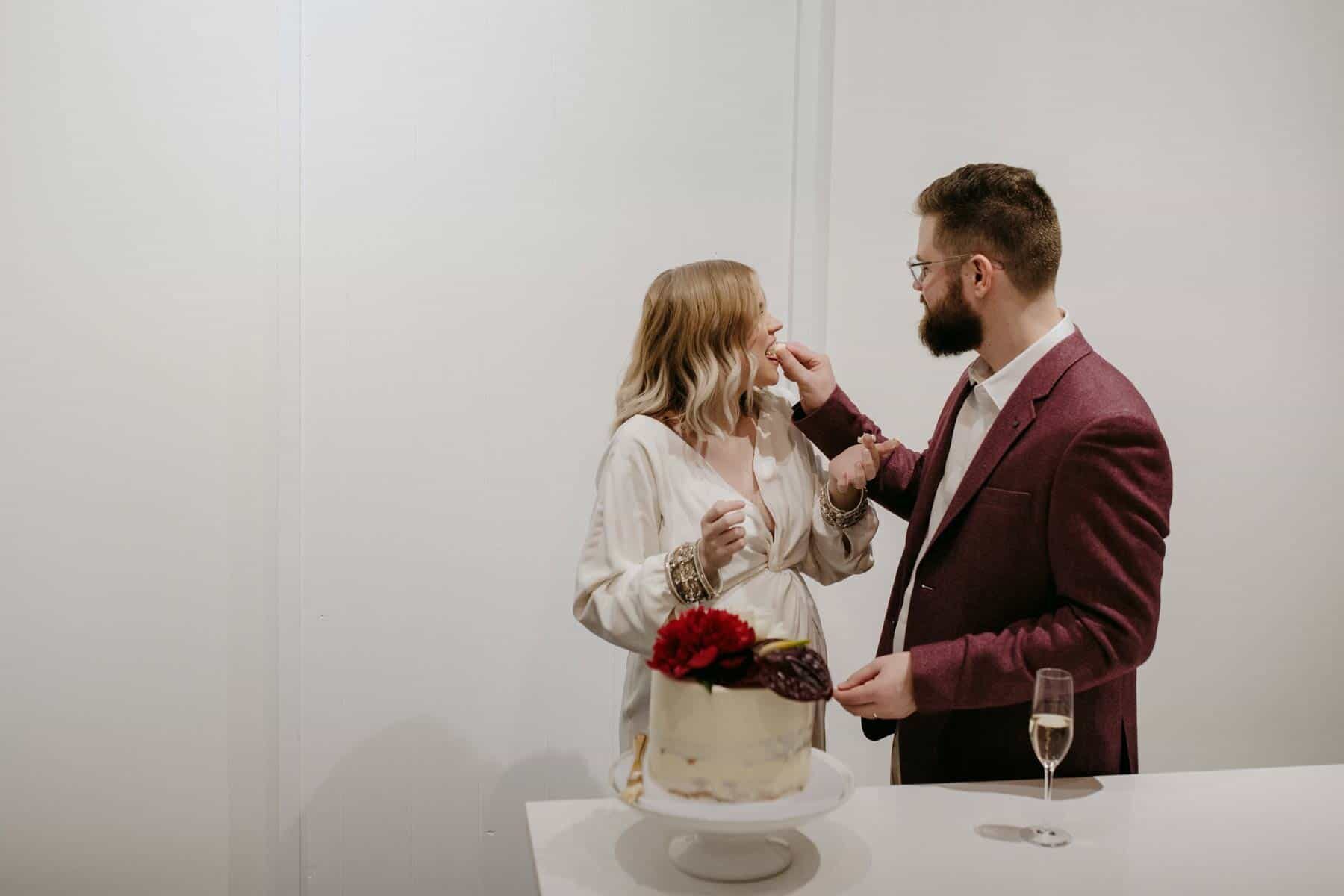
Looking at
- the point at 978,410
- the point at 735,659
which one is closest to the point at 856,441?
the point at 978,410

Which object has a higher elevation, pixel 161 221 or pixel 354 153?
pixel 354 153

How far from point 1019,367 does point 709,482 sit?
664 mm

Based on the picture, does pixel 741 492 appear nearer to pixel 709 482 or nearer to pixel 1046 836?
pixel 709 482

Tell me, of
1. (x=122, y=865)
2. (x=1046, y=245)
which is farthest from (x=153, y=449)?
(x=1046, y=245)

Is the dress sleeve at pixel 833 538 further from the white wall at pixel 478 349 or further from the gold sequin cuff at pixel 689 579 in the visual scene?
the white wall at pixel 478 349

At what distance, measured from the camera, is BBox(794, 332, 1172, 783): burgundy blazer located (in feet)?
6.13

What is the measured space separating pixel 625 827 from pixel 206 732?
177cm

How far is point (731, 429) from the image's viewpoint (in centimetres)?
240

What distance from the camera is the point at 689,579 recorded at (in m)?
2.11

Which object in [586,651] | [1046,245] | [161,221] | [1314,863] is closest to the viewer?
[1314,863]

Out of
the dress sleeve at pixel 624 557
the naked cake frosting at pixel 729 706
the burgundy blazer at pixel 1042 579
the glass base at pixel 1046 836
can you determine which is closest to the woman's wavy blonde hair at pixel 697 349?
the dress sleeve at pixel 624 557

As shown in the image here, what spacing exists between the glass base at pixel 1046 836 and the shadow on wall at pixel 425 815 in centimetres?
173

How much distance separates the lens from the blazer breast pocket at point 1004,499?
1.99m

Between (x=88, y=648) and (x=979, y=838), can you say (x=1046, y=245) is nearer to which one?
(x=979, y=838)
